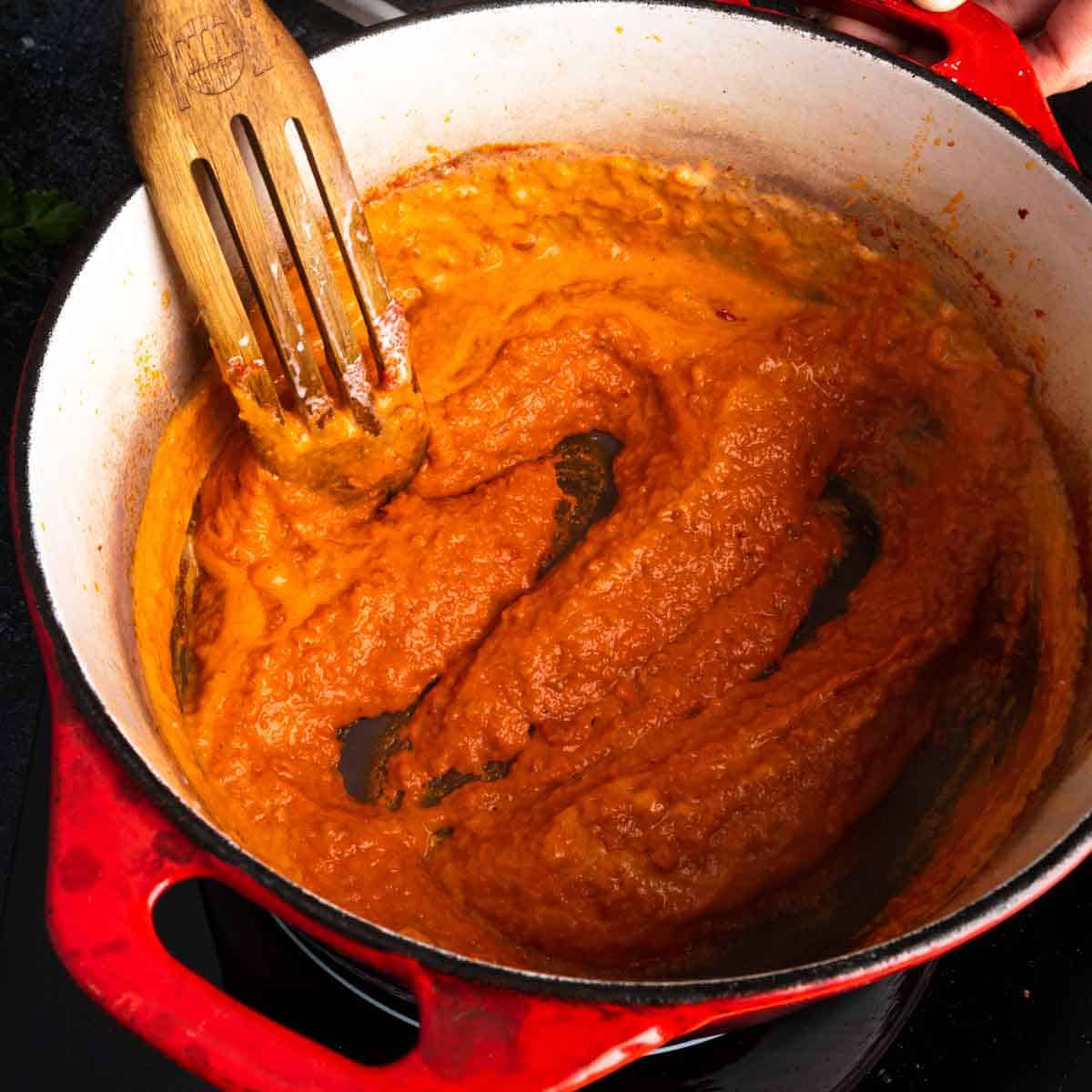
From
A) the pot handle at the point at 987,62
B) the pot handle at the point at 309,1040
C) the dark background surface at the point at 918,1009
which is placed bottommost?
the dark background surface at the point at 918,1009

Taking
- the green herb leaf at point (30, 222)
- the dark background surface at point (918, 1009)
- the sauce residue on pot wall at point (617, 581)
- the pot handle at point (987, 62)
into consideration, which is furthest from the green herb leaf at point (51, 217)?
the pot handle at point (987, 62)

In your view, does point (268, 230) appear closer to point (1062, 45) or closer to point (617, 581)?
point (617, 581)

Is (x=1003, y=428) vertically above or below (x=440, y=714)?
above

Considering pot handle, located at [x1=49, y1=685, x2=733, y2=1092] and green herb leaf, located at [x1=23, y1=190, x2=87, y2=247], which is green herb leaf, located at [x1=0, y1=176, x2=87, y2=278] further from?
pot handle, located at [x1=49, y1=685, x2=733, y2=1092]

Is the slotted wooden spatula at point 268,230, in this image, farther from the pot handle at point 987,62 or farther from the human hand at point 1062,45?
the human hand at point 1062,45

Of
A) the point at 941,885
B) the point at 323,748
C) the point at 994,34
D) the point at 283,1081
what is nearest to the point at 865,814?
the point at 941,885

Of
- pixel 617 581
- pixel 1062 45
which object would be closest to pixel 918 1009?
pixel 617 581

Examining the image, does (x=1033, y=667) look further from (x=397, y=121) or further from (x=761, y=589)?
(x=397, y=121)
